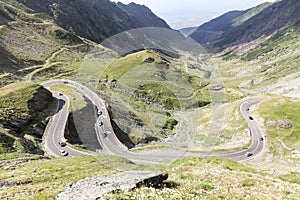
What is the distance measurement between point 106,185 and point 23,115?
77281 millimetres

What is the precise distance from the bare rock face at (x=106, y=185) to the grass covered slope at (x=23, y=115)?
162 ft

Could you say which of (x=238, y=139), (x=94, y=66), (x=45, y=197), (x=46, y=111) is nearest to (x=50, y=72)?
(x=94, y=66)

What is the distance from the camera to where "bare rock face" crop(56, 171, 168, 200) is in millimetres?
19966

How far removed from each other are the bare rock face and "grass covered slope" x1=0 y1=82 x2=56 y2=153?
162ft

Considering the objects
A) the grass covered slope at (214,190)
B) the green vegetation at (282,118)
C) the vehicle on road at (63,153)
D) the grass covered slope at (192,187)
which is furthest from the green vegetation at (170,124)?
the grass covered slope at (214,190)

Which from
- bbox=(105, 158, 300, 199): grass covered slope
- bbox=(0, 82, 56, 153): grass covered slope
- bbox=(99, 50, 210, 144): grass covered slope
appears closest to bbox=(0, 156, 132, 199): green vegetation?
bbox=(105, 158, 300, 199): grass covered slope

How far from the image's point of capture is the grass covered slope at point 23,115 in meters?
71.4

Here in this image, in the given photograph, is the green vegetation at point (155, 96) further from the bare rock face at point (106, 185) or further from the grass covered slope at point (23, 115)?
the bare rock face at point (106, 185)

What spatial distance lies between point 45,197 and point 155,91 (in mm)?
154415

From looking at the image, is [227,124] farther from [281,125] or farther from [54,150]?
[54,150]

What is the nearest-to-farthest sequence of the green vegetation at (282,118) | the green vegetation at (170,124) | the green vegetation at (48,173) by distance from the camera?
the green vegetation at (48,173) < the green vegetation at (282,118) < the green vegetation at (170,124)

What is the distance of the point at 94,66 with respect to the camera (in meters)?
186

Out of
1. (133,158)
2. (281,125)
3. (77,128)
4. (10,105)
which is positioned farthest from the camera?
(281,125)

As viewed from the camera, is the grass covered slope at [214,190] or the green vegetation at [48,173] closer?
the grass covered slope at [214,190]
